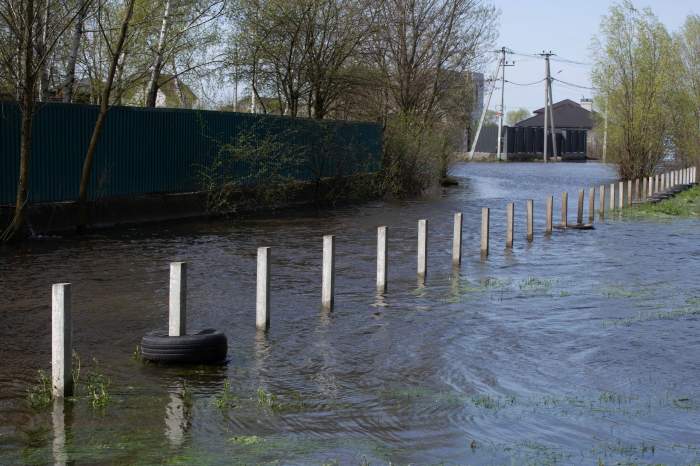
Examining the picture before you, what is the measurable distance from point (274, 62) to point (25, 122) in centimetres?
1490

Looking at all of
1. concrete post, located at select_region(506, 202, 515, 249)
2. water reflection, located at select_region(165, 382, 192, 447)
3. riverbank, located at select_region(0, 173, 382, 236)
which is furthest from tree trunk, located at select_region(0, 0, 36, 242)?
water reflection, located at select_region(165, 382, 192, 447)

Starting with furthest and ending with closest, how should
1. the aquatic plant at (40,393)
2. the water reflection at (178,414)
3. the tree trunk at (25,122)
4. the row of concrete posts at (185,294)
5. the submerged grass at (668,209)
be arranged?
the submerged grass at (668,209), the tree trunk at (25,122), the row of concrete posts at (185,294), the aquatic plant at (40,393), the water reflection at (178,414)

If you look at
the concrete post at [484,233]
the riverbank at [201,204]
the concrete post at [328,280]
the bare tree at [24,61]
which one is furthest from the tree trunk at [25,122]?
the concrete post at [484,233]

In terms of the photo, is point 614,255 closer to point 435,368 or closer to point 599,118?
point 435,368

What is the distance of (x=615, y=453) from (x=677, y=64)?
4929 centimetres

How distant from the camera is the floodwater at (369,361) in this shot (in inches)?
303

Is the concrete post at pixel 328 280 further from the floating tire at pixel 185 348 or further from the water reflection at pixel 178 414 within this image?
the water reflection at pixel 178 414

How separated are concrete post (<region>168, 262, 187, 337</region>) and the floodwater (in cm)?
44

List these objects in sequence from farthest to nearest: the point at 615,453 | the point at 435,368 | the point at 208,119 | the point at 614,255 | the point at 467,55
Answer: the point at 467,55 → the point at 208,119 → the point at 614,255 → the point at 435,368 → the point at 615,453

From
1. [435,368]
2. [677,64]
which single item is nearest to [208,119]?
[435,368]

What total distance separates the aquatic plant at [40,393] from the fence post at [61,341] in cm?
10

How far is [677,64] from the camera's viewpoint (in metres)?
53.3

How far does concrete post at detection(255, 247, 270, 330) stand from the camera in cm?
1180

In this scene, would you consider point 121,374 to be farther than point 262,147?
No
